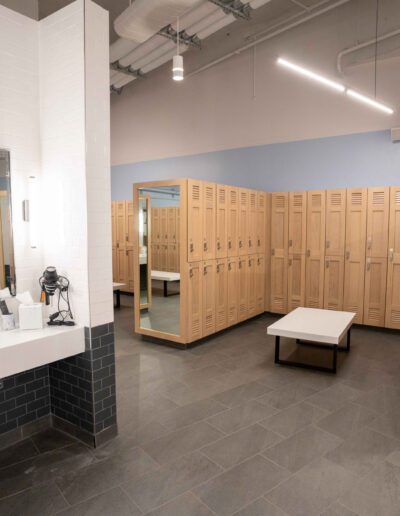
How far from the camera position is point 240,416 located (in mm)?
3258

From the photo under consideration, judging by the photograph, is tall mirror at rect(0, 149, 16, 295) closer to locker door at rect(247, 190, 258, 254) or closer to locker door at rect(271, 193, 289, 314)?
locker door at rect(247, 190, 258, 254)

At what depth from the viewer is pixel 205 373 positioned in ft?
13.7

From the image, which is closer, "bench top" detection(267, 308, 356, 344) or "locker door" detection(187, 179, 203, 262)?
"bench top" detection(267, 308, 356, 344)

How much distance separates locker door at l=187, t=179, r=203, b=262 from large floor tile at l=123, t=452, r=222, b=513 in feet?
8.39

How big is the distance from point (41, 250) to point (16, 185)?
1.72 feet

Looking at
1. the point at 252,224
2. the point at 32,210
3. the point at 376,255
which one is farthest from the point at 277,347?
the point at 32,210

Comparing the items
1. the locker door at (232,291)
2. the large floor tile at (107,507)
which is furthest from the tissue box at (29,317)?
the locker door at (232,291)

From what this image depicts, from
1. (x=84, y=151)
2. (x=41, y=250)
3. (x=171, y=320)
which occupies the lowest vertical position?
(x=171, y=320)

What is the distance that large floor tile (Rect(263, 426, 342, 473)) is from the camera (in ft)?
8.63

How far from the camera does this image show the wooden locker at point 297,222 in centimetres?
630

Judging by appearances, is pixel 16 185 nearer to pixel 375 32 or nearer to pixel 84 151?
pixel 84 151

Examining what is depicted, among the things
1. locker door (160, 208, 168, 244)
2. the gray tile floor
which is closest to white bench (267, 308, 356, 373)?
the gray tile floor

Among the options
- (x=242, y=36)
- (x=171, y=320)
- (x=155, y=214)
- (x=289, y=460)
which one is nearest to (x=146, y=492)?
(x=289, y=460)

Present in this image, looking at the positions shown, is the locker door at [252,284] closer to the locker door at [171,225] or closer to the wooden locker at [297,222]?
the wooden locker at [297,222]
